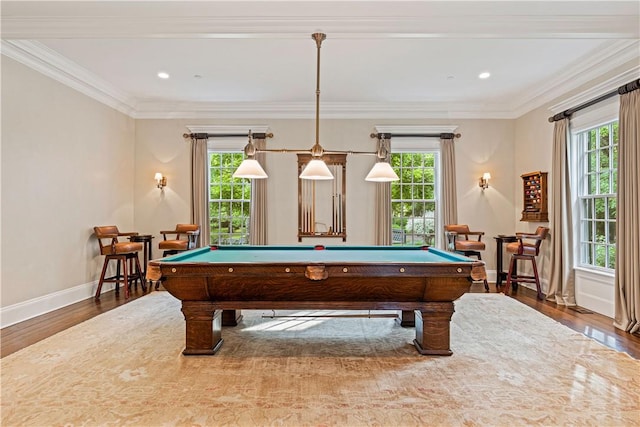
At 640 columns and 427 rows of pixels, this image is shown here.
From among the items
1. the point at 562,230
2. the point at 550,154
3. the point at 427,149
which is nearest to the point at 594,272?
the point at 562,230

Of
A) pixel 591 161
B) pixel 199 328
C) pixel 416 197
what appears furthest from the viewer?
pixel 416 197

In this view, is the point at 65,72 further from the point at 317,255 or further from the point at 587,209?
the point at 587,209

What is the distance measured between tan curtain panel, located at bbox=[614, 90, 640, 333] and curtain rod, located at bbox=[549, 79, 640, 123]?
51 mm

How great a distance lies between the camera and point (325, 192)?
6004 mm

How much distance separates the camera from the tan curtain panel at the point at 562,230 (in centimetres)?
464

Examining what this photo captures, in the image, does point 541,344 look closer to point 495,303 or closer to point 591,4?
point 495,303

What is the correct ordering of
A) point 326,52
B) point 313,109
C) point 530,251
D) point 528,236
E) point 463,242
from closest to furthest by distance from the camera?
point 326,52 → point 530,251 → point 528,236 → point 463,242 → point 313,109

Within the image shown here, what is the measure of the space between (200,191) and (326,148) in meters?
2.14

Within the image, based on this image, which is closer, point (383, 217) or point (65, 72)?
point (65, 72)

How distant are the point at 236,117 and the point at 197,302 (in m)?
3.95

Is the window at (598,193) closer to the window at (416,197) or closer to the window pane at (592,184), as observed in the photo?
the window pane at (592,184)

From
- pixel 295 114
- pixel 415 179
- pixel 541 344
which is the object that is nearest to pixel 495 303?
pixel 541 344

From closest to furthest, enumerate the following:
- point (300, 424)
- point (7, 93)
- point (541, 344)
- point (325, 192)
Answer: point (300, 424), point (541, 344), point (7, 93), point (325, 192)

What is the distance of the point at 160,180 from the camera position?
6004 mm
